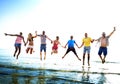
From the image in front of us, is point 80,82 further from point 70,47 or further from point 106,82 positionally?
point 70,47

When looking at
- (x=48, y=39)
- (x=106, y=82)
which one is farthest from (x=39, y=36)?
(x=106, y=82)

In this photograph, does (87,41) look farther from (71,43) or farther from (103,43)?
(71,43)

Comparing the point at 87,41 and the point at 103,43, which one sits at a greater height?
the point at 87,41

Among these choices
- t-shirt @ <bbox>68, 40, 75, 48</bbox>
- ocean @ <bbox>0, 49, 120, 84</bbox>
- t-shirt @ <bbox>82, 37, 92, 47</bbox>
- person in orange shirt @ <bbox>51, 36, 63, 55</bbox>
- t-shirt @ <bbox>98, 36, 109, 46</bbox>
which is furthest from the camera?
person in orange shirt @ <bbox>51, 36, 63, 55</bbox>

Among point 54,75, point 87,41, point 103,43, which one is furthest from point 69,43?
point 54,75

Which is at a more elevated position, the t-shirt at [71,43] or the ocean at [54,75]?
the t-shirt at [71,43]

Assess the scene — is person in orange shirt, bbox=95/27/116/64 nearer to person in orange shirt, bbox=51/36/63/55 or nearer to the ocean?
the ocean

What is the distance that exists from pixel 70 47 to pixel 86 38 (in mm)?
2279

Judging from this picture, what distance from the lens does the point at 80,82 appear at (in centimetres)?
1091

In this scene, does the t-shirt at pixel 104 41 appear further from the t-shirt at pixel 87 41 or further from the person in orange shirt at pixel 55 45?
the person in orange shirt at pixel 55 45

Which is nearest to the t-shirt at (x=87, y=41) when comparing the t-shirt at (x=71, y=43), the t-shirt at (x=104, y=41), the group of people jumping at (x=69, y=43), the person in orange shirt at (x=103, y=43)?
the group of people jumping at (x=69, y=43)

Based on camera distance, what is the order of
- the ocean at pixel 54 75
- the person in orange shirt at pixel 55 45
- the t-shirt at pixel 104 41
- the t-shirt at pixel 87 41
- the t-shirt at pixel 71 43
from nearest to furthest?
the ocean at pixel 54 75 < the t-shirt at pixel 104 41 < the t-shirt at pixel 87 41 < the t-shirt at pixel 71 43 < the person in orange shirt at pixel 55 45

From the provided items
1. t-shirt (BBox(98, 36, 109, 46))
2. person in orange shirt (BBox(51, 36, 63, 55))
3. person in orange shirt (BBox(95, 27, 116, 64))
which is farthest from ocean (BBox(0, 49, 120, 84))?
person in orange shirt (BBox(51, 36, 63, 55))

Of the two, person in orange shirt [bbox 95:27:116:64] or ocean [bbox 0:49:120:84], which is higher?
person in orange shirt [bbox 95:27:116:64]
